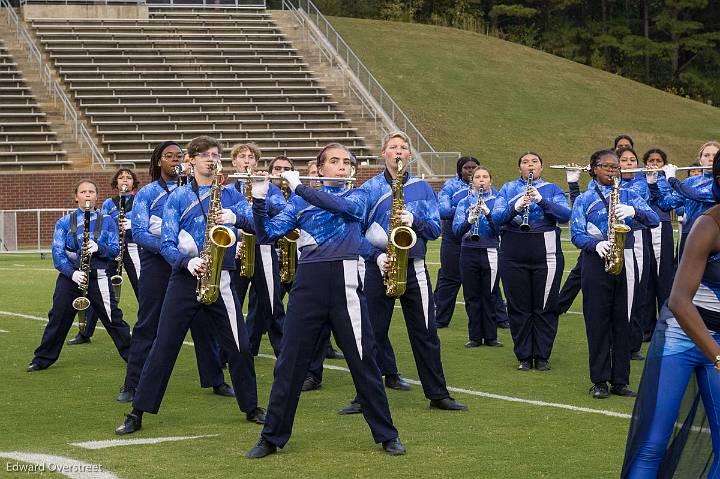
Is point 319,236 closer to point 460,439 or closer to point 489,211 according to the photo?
point 460,439

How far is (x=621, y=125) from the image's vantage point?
1553 inches

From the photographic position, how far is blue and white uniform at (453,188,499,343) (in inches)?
461

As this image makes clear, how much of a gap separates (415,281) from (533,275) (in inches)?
88.4

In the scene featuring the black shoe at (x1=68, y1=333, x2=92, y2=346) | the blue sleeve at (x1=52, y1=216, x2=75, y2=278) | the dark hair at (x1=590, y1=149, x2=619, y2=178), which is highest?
the dark hair at (x1=590, y1=149, x2=619, y2=178)

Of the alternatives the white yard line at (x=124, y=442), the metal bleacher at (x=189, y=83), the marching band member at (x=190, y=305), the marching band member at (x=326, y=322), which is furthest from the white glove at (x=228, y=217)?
the metal bleacher at (x=189, y=83)

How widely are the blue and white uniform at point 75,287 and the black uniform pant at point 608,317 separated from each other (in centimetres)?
425

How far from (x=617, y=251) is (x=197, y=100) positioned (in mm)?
24952

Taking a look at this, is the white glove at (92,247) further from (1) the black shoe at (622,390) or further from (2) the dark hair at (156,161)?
(1) the black shoe at (622,390)

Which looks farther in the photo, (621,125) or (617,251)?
(621,125)

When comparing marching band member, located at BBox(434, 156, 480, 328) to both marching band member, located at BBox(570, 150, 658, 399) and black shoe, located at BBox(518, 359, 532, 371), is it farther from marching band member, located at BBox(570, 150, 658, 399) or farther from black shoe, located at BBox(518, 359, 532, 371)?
marching band member, located at BBox(570, 150, 658, 399)

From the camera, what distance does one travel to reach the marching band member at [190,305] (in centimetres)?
763

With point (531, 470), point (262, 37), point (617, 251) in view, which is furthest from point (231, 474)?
point (262, 37)

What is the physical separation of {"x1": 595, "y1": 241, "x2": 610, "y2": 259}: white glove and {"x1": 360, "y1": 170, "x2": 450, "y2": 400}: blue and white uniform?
1.26m

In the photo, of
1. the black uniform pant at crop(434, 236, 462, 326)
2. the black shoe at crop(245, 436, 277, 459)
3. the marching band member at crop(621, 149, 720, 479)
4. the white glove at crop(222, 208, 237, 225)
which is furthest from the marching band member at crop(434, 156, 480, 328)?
the marching band member at crop(621, 149, 720, 479)
